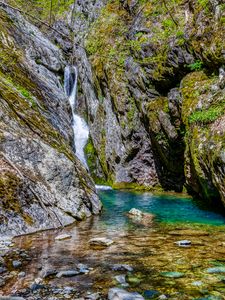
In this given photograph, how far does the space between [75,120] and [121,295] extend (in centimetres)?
2437

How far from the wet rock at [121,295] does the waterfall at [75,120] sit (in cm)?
2202

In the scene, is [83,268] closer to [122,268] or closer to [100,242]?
[122,268]

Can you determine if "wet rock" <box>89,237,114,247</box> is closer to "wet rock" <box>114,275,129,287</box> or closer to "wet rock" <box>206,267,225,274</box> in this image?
"wet rock" <box>114,275,129,287</box>

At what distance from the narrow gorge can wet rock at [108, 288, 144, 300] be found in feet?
0.09

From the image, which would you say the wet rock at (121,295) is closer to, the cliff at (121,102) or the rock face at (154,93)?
the cliff at (121,102)

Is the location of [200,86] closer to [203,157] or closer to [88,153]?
[203,157]

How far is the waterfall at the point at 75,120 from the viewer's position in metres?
26.9

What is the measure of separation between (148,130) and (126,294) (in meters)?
17.3

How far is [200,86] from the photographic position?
15.0m

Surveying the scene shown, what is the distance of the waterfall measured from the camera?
26891 millimetres

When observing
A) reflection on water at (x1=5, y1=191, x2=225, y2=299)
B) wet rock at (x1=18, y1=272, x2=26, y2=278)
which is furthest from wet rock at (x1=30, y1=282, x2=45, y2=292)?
wet rock at (x1=18, y1=272, x2=26, y2=278)

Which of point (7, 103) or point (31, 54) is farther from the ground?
point (31, 54)

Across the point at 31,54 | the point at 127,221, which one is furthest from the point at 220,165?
the point at 31,54

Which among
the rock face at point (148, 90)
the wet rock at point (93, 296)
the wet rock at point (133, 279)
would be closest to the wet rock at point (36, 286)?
the wet rock at point (93, 296)
